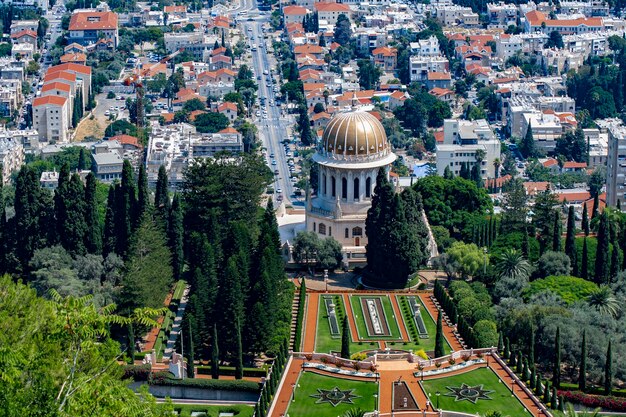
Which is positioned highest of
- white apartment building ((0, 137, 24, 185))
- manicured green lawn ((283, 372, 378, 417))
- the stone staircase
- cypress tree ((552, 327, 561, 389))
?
cypress tree ((552, 327, 561, 389))

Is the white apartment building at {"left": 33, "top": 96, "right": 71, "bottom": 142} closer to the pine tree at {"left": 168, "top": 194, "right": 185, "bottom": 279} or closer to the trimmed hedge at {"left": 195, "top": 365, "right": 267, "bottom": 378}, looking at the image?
the pine tree at {"left": 168, "top": 194, "right": 185, "bottom": 279}

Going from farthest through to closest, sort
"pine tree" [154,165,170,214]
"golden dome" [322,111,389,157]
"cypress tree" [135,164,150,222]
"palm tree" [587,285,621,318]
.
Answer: "golden dome" [322,111,389,157] → "pine tree" [154,165,170,214] → "cypress tree" [135,164,150,222] → "palm tree" [587,285,621,318]

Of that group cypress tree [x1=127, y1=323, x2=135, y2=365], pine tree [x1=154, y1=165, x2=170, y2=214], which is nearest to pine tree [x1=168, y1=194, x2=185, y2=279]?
pine tree [x1=154, y1=165, x2=170, y2=214]

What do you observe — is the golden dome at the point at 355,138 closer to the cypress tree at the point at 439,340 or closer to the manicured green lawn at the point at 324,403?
the cypress tree at the point at 439,340

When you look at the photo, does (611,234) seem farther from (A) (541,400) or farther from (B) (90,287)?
(B) (90,287)

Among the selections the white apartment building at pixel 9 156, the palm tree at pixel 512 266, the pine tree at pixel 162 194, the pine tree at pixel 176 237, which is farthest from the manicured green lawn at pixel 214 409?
the white apartment building at pixel 9 156

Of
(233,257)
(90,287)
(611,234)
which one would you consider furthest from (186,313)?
(611,234)
